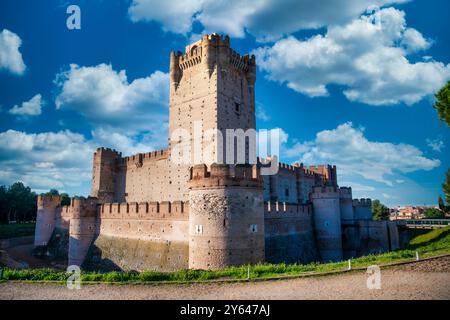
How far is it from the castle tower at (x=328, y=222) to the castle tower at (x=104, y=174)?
75.0 feet

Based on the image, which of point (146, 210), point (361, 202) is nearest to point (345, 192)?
point (361, 202)

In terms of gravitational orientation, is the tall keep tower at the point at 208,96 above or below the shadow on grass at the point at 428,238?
above

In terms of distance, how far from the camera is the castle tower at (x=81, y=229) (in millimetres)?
25016

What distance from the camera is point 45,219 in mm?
32125

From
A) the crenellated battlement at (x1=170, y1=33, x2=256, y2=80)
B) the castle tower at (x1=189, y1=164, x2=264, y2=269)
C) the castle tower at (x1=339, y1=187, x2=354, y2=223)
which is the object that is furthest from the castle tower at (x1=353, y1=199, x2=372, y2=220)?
the castle tower at (x1=189, y1=164, x2=264, y2=269)

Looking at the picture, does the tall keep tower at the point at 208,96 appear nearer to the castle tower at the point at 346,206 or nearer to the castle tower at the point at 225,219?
the castle tower at the point at 346,206

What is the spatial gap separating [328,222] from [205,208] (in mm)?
15091

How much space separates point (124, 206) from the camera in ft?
77.7

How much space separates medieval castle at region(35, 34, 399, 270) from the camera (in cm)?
1481

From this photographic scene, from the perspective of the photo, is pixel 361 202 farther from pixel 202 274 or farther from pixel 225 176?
pixel 202 274

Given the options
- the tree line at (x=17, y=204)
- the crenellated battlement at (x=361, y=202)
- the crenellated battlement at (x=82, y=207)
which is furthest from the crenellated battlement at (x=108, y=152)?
the crenellated battlement at (x=361, y=202)
